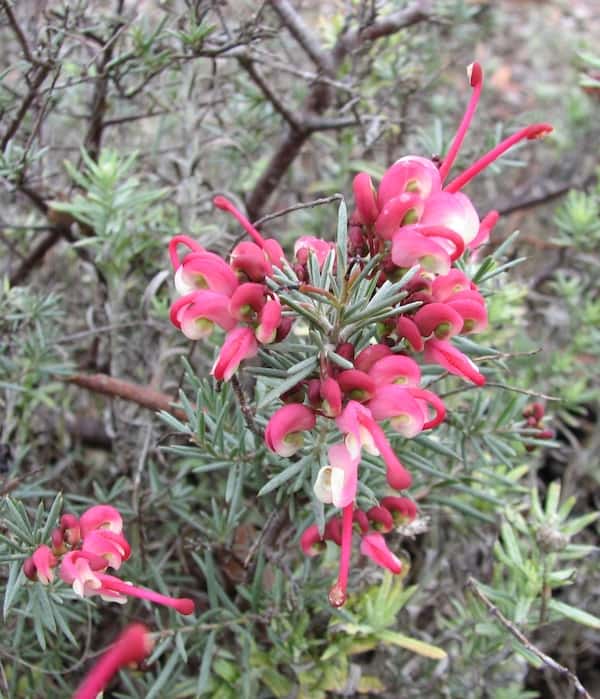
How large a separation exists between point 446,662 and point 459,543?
29cm

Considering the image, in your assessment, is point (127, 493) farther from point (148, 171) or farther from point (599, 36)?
point (599, 36)

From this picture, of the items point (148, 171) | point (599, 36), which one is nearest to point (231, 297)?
point (148, 171)

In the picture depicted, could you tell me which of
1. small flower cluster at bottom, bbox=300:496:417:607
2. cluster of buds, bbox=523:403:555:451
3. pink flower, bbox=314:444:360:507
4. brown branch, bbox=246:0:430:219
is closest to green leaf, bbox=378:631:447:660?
small flower cluster at bottom, bbox=300:496:417:607

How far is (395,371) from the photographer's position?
0.90 m

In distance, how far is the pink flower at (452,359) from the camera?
92cm

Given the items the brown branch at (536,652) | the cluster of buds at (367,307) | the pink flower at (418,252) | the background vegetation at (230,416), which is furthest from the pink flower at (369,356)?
the brown branch at (536,652)

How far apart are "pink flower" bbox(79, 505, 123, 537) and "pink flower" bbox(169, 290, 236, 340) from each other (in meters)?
0.30

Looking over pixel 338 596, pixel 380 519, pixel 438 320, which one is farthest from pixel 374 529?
pixel 438 320

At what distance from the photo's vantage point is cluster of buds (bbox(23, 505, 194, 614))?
0.93m

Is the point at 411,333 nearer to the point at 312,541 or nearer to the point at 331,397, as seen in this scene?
the point at 331,397

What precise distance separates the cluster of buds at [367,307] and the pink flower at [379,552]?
0.14 meters

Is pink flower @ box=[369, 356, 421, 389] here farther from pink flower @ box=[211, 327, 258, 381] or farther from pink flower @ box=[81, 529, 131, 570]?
pink flower @ box=[81, 529, 131, 570]

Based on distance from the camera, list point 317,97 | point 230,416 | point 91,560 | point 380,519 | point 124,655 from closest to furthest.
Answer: point 124,655 → point 91,560 → point 380,519 → point 230,416 → point 317,97

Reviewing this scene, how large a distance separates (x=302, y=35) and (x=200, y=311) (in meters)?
1.02
